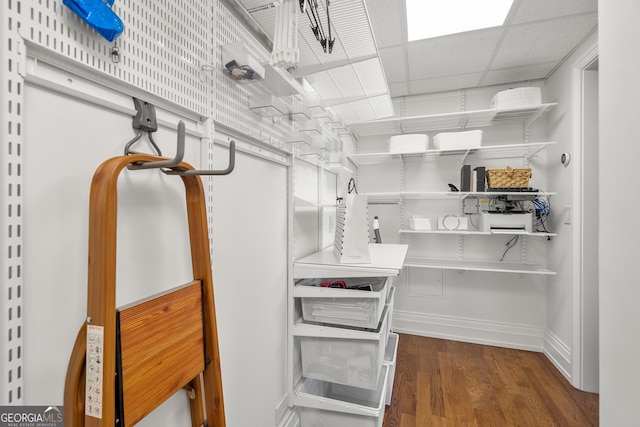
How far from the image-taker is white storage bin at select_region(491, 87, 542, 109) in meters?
2.36

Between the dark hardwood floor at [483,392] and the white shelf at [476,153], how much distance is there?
1.90m

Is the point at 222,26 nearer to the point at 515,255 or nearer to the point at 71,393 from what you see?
the point at 71,393

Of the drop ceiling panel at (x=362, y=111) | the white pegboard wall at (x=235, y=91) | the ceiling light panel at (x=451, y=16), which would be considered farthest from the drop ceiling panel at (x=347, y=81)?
the ceiling light panel at (x=451, y=16)

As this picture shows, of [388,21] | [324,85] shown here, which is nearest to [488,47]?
[388,21]

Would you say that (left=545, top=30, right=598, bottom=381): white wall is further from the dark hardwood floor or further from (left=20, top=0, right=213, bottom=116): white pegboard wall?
(left=20, top=0, right=213, bottom=116): white pegboard wall

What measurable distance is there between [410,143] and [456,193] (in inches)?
25.0

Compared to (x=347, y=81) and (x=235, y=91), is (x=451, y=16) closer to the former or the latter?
(x=347, y=81)

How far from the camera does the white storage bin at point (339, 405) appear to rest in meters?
1.49

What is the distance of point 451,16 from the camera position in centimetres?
183

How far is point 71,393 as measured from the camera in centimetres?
57

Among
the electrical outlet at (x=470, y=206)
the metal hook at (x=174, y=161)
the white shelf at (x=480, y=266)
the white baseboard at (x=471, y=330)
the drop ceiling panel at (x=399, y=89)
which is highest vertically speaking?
the drop ceiling panel at (x=399, y=89)

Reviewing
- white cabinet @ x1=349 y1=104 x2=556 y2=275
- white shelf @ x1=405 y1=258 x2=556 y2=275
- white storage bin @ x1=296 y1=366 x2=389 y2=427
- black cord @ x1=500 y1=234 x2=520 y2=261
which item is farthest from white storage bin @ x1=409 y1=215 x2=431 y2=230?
white storage bin @ x1=296 y1=366 x2=389 y2=427

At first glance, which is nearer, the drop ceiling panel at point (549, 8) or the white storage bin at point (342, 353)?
the white storage bin at point (342, 353)

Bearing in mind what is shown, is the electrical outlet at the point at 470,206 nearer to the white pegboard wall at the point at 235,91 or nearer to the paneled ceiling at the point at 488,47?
the paneled ceiling at the point at 488,47
